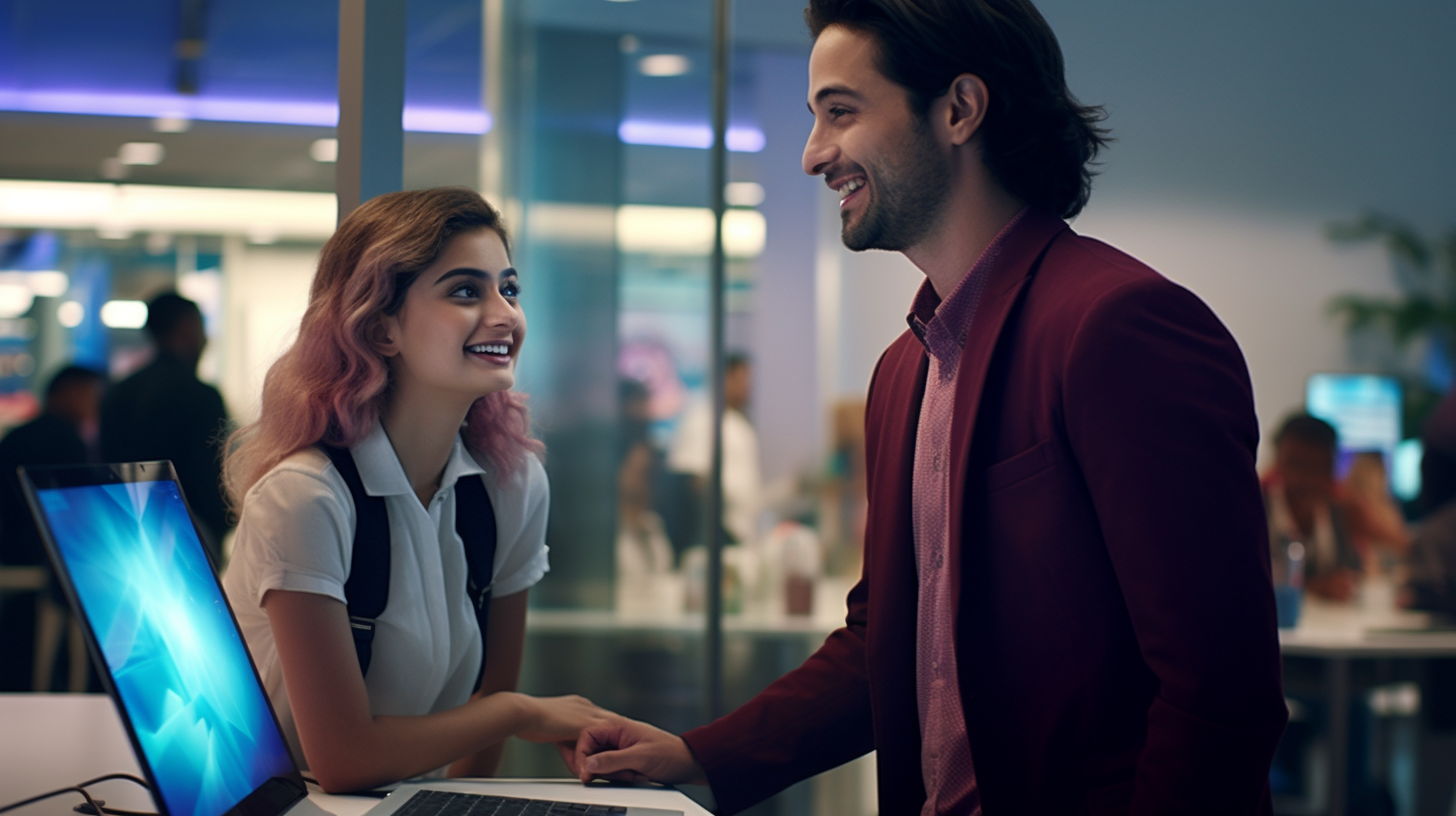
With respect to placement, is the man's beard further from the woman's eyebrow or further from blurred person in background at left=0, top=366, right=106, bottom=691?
blurred person in background at left=0, top=366, right=106, bottom=691

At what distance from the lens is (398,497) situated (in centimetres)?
134

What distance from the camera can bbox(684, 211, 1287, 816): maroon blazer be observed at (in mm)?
1003

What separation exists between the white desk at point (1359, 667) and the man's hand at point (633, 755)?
292 cm

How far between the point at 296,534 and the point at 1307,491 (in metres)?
3.97

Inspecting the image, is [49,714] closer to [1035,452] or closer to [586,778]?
[586,778]

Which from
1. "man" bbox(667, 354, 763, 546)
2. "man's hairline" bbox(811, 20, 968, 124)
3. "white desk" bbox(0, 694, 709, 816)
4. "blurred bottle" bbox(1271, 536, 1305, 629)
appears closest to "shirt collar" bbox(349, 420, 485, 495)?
"white desk" bbox(0, 694, 709, 816)

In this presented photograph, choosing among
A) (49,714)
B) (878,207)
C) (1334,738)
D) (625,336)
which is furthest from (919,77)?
(1334,738)

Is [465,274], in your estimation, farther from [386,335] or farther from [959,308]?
[959,308]

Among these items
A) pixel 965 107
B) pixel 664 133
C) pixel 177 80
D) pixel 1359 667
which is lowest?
pixel 1359 667

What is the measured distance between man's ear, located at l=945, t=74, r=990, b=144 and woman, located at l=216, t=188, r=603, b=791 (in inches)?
23.4

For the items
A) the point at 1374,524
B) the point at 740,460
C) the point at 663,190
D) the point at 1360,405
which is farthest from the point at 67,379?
the point at 1360,405

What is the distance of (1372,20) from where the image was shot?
597cm

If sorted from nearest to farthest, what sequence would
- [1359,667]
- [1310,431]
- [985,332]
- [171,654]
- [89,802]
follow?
[171,654]
[89,802]
[985,332]
[1359,667]
[1310,431]

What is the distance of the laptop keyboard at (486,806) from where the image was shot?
1087 mm
